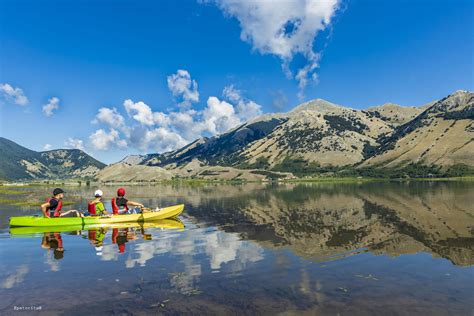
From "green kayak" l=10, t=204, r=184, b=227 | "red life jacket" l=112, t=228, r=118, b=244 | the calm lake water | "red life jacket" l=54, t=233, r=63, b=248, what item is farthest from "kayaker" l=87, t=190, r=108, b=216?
"red life jacket" l=54, t=233, r=63, b=248

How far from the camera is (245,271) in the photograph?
84.3ft

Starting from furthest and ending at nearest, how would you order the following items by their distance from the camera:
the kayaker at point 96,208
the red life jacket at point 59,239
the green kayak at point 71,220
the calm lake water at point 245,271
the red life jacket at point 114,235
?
1. the kayaker at point 96,208
2. the green kayak at point 71,220
3. the red life jacket at point 114,235
4. the red life jacket at point 59,239
5. the calm lake water at point 245,271

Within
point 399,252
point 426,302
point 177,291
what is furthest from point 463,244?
point 177,291

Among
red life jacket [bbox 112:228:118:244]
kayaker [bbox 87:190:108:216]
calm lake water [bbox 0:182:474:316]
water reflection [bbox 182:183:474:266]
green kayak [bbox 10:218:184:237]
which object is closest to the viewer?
calm lake water [bbox 0:182:474:316]

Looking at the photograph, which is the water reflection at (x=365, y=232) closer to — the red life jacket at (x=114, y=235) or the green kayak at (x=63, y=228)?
the green kayak at (x=63, y=228)

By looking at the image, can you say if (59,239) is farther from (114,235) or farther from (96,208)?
(96,208)

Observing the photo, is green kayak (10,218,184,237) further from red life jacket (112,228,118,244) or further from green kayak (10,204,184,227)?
red life jacket (112,228,118,244)

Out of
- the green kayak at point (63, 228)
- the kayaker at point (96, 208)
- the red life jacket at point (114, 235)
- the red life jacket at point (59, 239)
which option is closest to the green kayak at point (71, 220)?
the green kayak at point (63, 228)

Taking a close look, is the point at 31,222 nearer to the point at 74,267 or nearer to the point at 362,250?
the point at 74,267

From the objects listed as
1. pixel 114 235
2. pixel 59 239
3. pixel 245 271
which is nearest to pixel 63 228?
pixel 59 239

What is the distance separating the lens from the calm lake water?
18906 mm

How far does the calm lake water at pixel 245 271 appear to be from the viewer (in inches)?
744

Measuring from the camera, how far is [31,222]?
46281mm

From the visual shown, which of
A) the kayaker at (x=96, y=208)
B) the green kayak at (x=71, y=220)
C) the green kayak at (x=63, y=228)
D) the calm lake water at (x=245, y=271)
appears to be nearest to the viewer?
the calm lake water at (x=245, y=271)
